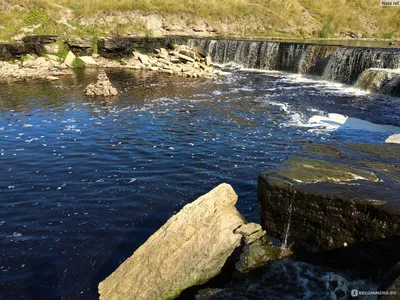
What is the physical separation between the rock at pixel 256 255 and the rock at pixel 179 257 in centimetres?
29

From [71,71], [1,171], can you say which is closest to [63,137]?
[1,171]

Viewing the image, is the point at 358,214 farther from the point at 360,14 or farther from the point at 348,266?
the point at 360,14

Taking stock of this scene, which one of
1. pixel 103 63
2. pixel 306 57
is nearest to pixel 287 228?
pixel 306 57

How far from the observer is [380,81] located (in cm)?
2439

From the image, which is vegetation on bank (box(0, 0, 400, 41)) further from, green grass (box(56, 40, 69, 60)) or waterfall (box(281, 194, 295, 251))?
waterfall (box(281, 194, 295, 251))

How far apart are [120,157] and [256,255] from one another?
8213 mm

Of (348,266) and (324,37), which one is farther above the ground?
(324,37)

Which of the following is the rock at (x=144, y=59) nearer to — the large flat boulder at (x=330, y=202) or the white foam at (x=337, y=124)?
the white foam at (x=337, y=124)

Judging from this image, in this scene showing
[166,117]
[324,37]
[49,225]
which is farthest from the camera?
[324,37]

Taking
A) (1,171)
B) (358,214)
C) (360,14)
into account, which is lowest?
(1,171)

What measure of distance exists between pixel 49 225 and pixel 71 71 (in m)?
29.7

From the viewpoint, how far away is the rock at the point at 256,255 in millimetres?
5961

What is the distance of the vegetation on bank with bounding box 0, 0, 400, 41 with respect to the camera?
44.8 metres

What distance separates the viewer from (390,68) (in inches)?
1046
